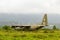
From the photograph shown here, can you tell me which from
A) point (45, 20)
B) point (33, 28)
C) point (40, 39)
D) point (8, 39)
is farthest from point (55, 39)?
point (45, 20)

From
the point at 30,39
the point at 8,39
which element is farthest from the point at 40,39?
the point at 8,39

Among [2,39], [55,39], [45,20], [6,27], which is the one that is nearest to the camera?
[2,39]

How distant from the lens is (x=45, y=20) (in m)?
51.1

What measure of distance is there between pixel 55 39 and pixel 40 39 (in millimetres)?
2111

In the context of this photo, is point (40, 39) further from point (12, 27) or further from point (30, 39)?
point (12, 27)

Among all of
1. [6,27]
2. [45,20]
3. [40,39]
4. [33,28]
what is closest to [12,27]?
[6,27]

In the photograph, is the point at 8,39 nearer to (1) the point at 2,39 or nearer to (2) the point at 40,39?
(1) the point at 2,39

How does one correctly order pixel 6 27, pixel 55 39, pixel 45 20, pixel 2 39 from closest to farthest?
Result: pixel 2 39
pixel 55 39
pixel 6 27
pixel 45 20

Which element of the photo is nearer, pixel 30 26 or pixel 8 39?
pixel 8 39

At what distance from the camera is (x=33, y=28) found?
4591cm

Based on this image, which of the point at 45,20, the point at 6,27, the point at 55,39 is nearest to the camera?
the point at 55,39

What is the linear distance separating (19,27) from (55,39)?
16.7 metres

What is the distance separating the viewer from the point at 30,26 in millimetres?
45812

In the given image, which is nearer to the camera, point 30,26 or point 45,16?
point 30,26
